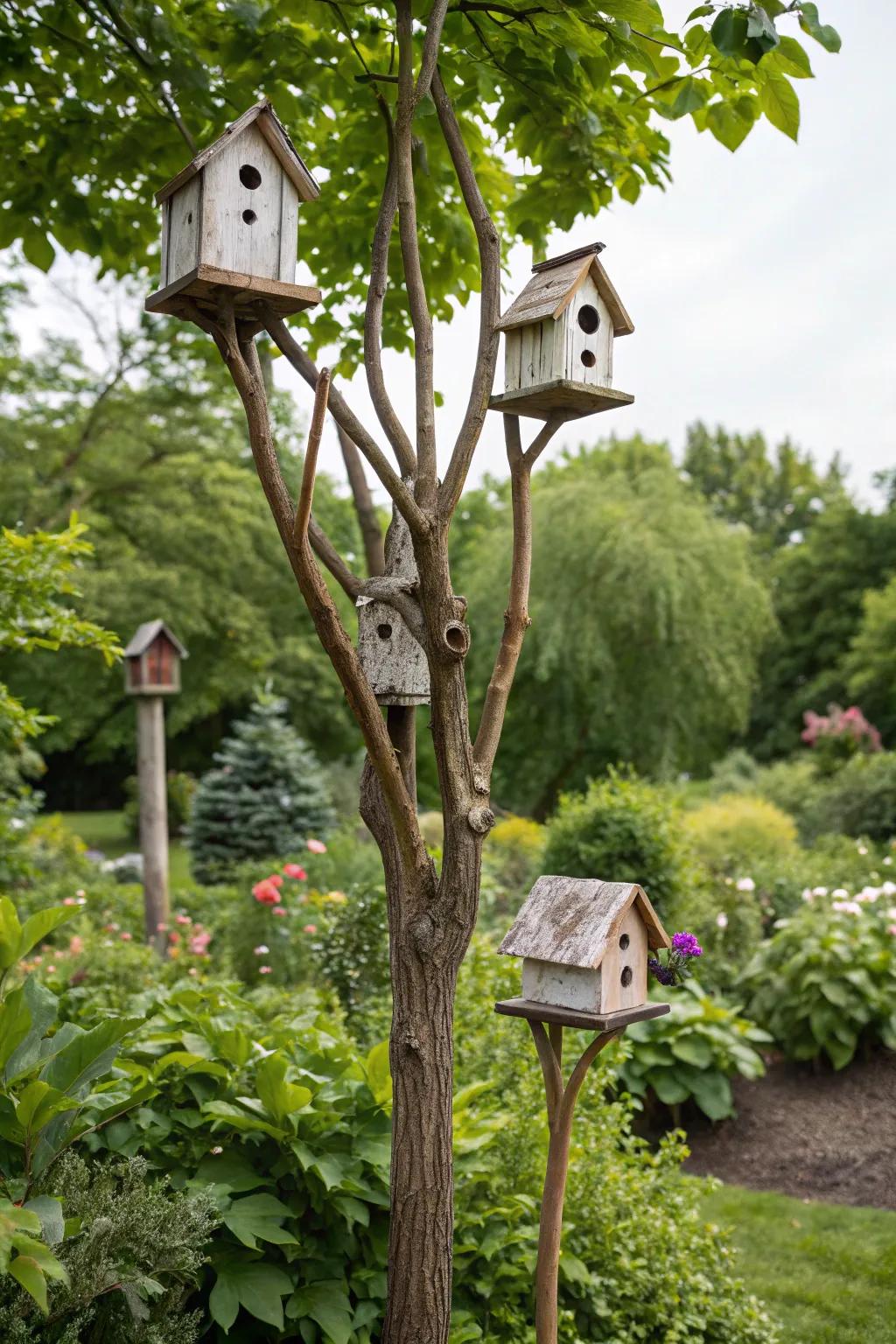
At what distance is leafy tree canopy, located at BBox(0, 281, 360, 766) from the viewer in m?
14.6

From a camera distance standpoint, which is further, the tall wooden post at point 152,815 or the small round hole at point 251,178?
the tall wooden post at point 152,815

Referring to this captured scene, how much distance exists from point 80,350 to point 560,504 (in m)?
7.04

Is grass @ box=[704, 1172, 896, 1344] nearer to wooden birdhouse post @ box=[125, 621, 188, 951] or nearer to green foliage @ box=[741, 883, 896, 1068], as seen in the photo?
green foliage @ box=[741, 883, 896, 1068]

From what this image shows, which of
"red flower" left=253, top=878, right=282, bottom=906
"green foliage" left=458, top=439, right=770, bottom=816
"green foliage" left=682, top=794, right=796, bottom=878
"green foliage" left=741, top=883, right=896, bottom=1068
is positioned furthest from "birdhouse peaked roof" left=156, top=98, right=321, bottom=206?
"green foliage" left=458, top=439, right=770, bottom=816

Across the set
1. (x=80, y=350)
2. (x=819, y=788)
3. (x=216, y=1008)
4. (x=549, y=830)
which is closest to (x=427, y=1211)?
(x=216, y=1008)

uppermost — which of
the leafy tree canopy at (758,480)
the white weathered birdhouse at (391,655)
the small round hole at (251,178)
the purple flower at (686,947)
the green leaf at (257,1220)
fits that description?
the leafy tree canopy at (758,480)

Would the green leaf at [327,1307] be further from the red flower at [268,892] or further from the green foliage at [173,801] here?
the green foliage at [173,801]

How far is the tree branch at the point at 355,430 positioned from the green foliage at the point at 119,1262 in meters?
1.55

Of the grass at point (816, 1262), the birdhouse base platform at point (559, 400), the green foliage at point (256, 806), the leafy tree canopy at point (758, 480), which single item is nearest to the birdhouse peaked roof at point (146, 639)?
the green foliage at point (256, 806)

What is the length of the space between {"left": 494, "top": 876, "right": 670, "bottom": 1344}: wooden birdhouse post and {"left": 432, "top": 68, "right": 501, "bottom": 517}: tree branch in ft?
3.19

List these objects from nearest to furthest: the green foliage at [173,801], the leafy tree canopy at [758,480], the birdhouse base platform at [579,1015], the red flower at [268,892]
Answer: the birdhouse base platform at [579,1015]
the red flower at [268,892]
the green foliage at [173,801]
the leafy tree canopy at [758,480]

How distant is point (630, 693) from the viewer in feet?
48.4

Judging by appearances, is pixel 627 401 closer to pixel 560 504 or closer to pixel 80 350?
pixel 560 504

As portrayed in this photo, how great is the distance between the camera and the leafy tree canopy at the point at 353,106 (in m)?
2.77
